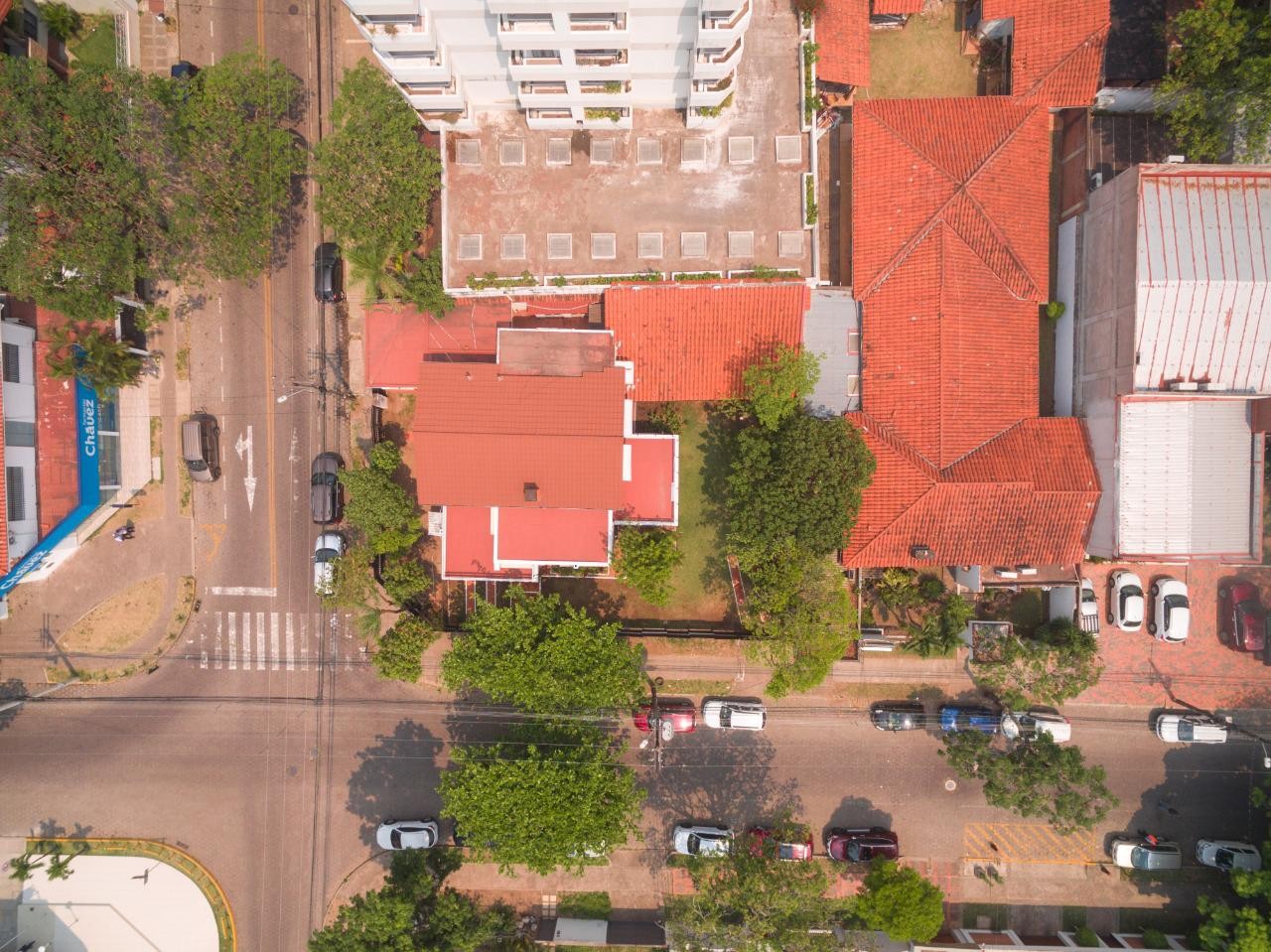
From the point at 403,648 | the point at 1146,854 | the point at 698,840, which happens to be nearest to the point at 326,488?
the point at 403,648

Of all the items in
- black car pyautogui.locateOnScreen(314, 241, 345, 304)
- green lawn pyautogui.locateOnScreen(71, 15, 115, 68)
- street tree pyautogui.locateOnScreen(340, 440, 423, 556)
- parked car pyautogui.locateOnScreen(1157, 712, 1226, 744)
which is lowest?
parked car pyautogui.locateOnScreen(1157, 712, 1226, 744)

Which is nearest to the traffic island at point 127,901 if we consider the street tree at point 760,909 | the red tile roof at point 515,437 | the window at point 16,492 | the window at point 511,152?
the window at point 16,492

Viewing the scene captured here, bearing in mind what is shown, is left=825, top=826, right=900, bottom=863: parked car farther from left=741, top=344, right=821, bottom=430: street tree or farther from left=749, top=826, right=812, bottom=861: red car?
left=741, top=344, right=821, bottom=430: street tree

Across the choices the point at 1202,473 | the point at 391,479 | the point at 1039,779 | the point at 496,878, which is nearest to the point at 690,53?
the point at 391,479

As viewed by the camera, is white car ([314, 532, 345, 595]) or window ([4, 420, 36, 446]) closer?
window ([4, 420, 36, 446])

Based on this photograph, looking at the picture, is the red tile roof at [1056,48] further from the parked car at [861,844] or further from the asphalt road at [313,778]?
the parked car at [861,844]

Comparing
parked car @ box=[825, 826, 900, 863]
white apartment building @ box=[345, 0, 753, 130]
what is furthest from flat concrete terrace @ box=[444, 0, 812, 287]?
parked car @ box=[825, 826, 900, 863]
